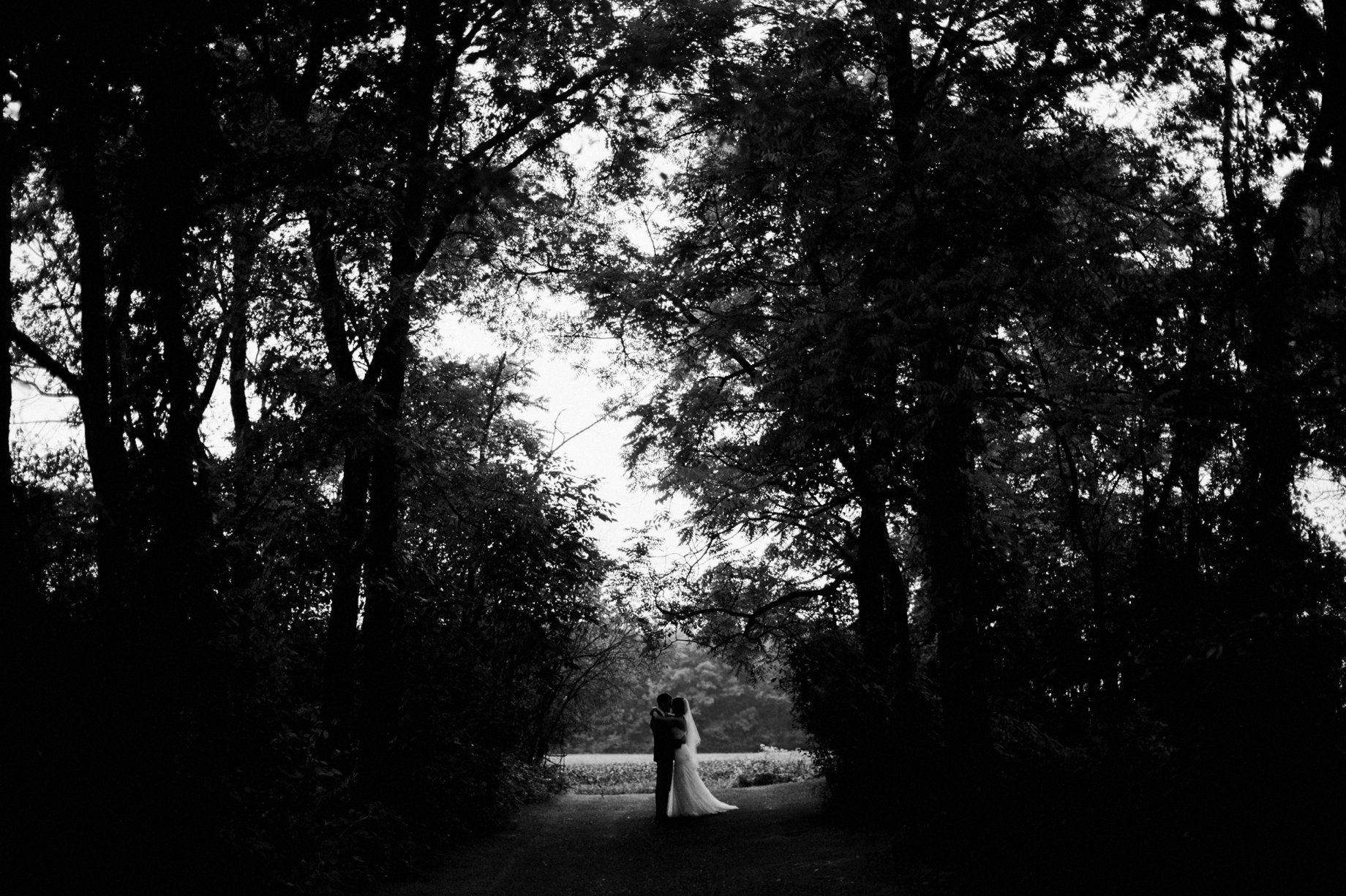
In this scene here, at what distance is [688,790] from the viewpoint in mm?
15555

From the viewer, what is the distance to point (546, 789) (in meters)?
20.0

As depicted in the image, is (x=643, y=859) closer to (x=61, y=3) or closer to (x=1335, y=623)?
(x=1335, y=623)

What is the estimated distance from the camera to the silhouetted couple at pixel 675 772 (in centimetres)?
1541

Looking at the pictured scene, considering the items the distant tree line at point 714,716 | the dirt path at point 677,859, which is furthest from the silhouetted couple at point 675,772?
the distant tree line at point 714,716

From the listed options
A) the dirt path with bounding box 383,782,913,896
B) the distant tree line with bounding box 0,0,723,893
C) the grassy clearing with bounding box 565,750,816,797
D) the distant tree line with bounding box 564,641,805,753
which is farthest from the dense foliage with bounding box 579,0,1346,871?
the distant tree line with bounding box 564,641,805,753

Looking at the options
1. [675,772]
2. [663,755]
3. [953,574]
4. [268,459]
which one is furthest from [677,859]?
[268,459]

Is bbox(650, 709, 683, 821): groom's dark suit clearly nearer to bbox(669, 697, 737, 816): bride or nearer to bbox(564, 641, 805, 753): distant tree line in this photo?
bbox(669, 697, 737, 816): bride

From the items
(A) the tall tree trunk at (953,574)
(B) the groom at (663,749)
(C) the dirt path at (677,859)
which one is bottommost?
(C) the dirt path at (677,859)

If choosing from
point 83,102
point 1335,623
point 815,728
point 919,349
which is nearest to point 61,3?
point 83,102

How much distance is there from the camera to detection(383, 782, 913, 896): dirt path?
9.16m

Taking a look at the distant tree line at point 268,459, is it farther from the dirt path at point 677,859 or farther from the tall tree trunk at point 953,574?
the tall tree trunk at point 953,574

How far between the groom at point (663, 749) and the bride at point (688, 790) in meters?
0.10

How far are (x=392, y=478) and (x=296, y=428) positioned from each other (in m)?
1.78

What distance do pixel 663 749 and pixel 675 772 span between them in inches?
17.6
